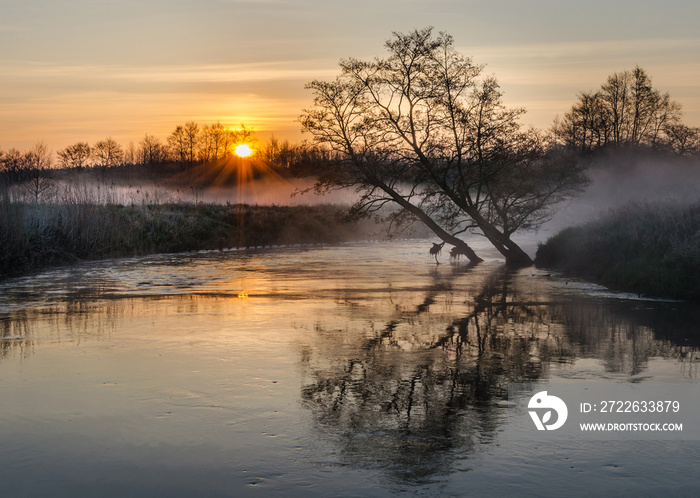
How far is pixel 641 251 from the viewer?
2200 cm

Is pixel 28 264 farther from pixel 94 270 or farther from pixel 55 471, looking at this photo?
pixel 55 471

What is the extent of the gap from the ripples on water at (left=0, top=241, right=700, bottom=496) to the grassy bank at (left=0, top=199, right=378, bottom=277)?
7.37 meters

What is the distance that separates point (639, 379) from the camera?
9.85 metres

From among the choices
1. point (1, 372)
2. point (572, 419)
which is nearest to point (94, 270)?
point (1, 372)

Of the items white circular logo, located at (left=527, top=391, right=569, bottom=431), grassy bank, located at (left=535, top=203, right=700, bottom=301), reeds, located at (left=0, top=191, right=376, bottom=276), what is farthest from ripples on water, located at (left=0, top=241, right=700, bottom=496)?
reeds, located at (left=0, top=191, right=376, bottom=276)

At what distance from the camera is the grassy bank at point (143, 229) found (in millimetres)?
26656

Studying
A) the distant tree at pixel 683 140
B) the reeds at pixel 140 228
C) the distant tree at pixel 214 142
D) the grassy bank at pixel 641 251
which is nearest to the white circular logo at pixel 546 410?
the grassy bank at pixel 641 251

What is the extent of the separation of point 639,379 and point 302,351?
4.65 metres

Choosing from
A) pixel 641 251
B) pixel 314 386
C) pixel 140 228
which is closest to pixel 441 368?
pixel 314 386

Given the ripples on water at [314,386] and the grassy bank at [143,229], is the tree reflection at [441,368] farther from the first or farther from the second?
the grassy bank at [143,229]

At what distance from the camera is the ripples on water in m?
6.27

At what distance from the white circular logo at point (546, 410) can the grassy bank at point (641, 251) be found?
11054mm

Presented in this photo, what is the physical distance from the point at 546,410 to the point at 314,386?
2675 millimetres

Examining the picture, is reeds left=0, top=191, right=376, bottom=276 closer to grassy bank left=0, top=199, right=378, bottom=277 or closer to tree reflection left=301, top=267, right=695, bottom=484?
grassy bank left=0, top=199, right=378, bottom=277
